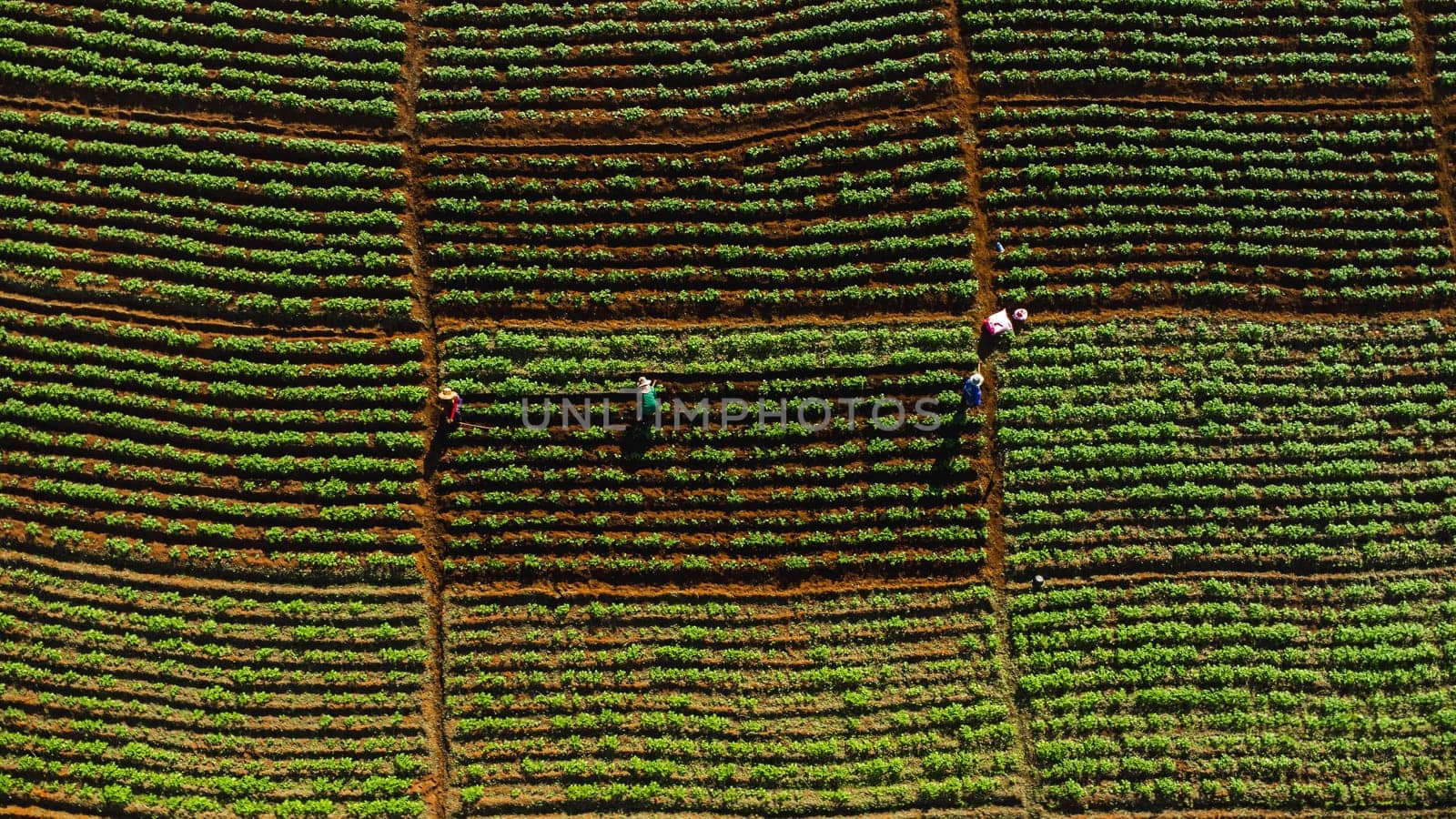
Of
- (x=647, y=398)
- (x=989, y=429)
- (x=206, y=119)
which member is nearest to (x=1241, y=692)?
(x=989, y=429)

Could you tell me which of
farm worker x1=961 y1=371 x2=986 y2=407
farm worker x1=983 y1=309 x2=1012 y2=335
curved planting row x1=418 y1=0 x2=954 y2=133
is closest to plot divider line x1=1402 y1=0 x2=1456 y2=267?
farm worker x1=983 y1=309 x2=1012 y2=335

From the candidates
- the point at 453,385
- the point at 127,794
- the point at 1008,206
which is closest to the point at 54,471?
the point at 127,794

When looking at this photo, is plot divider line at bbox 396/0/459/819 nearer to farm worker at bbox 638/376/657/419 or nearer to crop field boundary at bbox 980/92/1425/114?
farm worker at bbox 638/376/657/419

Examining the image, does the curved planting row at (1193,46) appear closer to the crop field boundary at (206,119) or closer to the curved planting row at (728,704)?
the curved planting row at (728,704)

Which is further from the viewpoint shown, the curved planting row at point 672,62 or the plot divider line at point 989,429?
the curved planting row at point 672,62

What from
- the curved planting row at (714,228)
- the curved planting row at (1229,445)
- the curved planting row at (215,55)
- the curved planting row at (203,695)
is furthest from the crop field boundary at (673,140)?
the curved planting row at (203,695)

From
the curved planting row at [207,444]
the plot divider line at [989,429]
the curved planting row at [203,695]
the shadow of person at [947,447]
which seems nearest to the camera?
the curved planting row at [203,695]

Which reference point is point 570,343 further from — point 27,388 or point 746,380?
point 27,388
